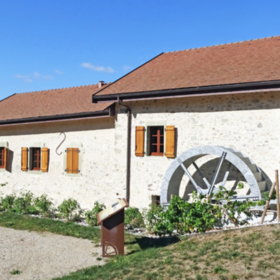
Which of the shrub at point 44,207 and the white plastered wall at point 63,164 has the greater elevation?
the white plastered wall at point 63,164

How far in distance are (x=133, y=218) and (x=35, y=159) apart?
5.78 metres

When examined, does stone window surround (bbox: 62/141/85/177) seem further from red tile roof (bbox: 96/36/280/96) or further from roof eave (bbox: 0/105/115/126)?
red tile roof (bbox: 96/36/280/96)

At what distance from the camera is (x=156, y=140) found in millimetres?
10898

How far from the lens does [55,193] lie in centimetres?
1324

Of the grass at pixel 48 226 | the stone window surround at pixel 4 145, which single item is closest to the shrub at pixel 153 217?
the grass at pixel 48 226

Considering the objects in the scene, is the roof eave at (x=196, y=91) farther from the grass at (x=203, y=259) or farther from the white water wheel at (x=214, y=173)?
the grass at (x=203, y=259)

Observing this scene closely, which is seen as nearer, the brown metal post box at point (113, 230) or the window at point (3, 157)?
the brown metal post box at point (113, 230)

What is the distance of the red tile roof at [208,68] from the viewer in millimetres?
9383

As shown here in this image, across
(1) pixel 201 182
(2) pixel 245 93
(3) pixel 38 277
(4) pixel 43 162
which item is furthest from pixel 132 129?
(3) pixel 38 277

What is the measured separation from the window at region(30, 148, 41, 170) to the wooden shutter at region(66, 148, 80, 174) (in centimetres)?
176

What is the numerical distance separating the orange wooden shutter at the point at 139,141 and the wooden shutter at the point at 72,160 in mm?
2829

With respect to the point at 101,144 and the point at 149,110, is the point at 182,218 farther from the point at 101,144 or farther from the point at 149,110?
the point at 101,144

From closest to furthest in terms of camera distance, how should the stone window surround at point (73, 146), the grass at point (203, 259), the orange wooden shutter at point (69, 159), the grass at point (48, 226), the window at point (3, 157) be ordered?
the grass at point (203, 259), the grass at point (48, 226), the stone window surround at point (73, 146), the orange wooden shutter at point (69, 159), the window at point (3, 157)

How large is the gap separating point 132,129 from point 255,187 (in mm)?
4070
